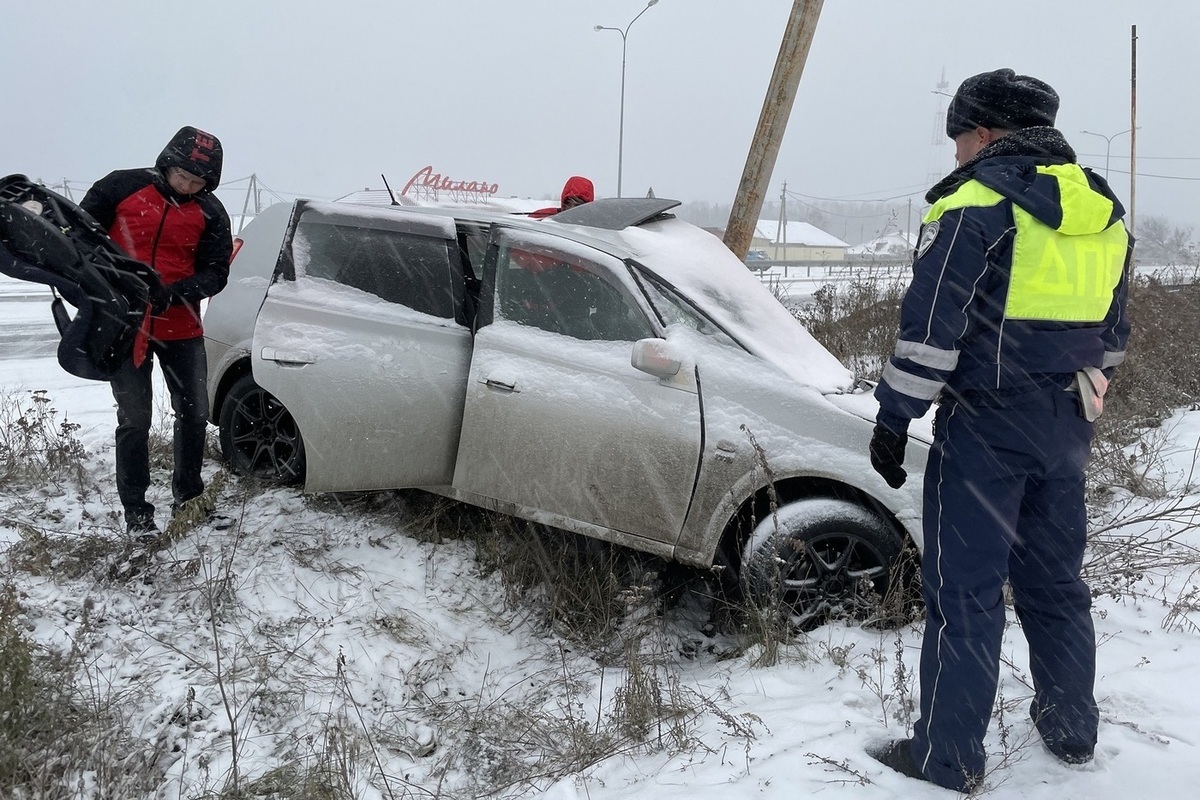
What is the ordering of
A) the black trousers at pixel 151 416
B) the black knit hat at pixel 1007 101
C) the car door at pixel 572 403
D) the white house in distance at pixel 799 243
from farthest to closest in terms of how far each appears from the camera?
the white house in distance at pixel 799 243, the black trousers at pixel 151 416, the car door at pixel 572 403, the black knit hat at pixel 1007 101

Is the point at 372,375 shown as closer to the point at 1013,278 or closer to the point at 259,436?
the point at 259,436

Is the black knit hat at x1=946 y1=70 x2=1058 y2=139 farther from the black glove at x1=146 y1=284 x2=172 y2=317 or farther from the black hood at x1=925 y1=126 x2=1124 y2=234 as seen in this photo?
the black glove at x1=146 y1=284 x2=172 y2=317

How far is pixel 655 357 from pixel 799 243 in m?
68.0

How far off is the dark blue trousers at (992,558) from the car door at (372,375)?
219 cm

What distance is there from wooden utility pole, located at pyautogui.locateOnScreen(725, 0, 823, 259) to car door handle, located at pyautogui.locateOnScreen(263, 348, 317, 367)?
10.7 feet

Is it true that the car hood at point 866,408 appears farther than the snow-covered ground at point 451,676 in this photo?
Yes

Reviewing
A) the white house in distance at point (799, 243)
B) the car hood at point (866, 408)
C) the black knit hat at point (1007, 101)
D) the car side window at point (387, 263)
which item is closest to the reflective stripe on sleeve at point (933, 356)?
the black knit hat at point (1007, 101)

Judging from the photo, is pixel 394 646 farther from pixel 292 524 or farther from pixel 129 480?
pixel 129 480

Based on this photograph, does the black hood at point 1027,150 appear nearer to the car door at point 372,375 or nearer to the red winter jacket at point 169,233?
the car door at point 372,375

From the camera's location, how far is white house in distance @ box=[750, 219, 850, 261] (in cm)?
→ 6216

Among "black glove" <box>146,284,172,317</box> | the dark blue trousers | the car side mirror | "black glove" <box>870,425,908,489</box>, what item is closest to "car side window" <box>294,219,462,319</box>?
"black glove" <box>146,284,172,317</box>

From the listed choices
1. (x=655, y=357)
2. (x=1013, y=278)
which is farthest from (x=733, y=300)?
(x=1013, y=278)

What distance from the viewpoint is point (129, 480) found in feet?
12.0

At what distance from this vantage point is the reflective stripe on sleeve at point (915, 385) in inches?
84.9
